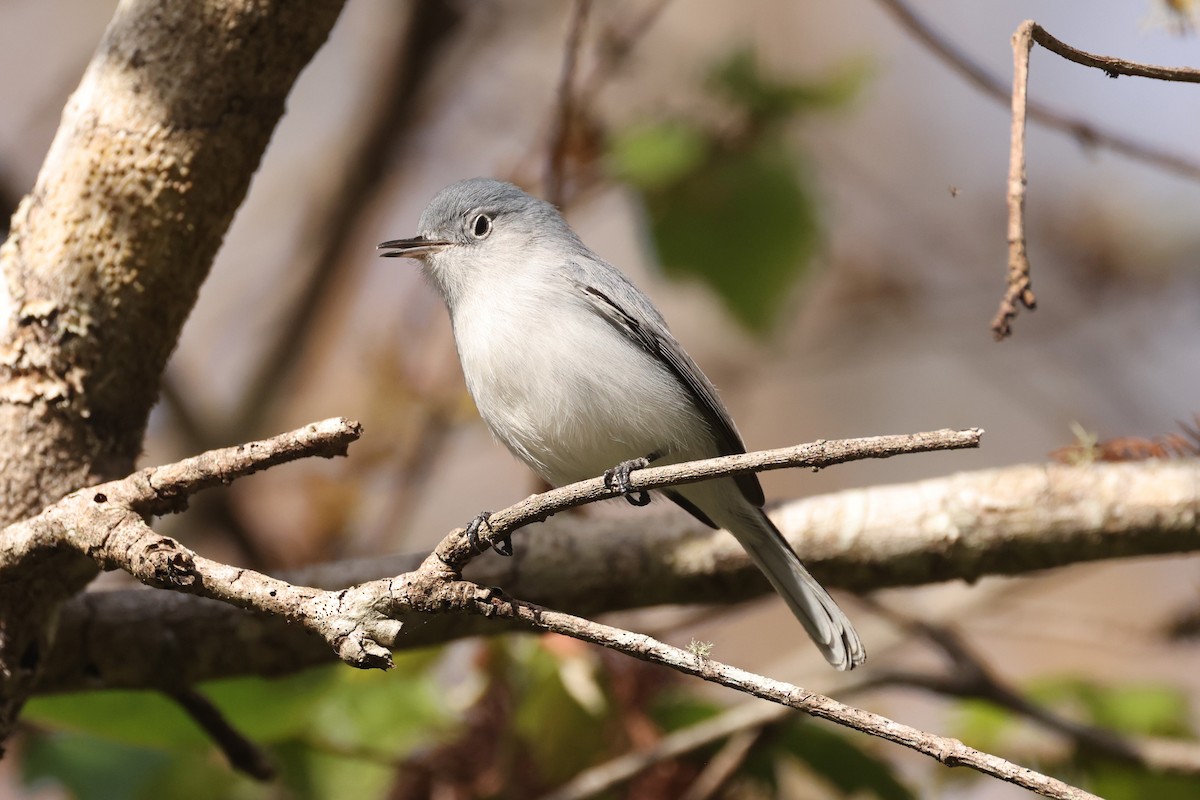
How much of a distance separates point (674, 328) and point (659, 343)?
3.28m

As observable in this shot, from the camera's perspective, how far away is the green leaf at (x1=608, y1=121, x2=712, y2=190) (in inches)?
130

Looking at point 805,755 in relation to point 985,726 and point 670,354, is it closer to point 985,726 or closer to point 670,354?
point 985,726

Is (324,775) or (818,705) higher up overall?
(818,705)

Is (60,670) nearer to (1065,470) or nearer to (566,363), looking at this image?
(566,363)

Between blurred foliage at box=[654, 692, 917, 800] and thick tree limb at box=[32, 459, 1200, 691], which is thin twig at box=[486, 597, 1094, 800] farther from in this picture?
blurred foliage at box=[654, 692, 917, 800]

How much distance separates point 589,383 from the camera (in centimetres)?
240

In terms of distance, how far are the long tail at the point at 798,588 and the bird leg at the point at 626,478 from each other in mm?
201

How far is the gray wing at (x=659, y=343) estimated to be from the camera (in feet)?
8.63

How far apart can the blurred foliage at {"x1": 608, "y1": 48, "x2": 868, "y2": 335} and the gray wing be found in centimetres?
72

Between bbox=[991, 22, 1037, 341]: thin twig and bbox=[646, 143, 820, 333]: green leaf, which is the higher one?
bbox=[646, 143, 820, 333]: green leaf

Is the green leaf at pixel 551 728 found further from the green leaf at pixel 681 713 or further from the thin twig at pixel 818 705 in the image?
the thin twig at pixel 818 705

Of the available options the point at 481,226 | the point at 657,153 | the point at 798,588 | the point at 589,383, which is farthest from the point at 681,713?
the point at 657,153

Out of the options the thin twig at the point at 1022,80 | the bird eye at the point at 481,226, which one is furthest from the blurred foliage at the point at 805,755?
the thin twig at the point at 1022,80

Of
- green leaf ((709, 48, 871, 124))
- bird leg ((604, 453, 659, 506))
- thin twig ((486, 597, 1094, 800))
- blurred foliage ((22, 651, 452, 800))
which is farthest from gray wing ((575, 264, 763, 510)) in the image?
thin twig ((486, 597, 1094, 800))
